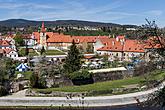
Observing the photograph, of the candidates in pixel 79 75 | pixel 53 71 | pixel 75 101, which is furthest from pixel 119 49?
pixel 75 101

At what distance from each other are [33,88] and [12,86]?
234 cm

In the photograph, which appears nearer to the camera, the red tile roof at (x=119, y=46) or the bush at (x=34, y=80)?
the bush at (x=34, y=80)

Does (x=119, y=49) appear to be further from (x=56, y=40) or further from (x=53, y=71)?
(x=56, y=40)

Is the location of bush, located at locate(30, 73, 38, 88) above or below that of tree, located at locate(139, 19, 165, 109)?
below

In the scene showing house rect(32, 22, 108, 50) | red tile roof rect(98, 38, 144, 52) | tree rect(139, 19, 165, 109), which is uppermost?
tree rect(139, 19, 165, 109)

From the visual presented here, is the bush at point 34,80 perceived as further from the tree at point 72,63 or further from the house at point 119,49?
the house at point 119,49

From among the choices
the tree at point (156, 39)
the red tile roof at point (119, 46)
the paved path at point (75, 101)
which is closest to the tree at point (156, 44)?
the tree at point (156, 39)

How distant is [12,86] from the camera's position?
37.0 m

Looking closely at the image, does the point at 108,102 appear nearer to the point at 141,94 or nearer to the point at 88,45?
the point at 141,94

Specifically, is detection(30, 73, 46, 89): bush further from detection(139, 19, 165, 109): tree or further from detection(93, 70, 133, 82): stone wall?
detection(139, 19, 165, 109): tree

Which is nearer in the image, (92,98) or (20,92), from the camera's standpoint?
(92,98)

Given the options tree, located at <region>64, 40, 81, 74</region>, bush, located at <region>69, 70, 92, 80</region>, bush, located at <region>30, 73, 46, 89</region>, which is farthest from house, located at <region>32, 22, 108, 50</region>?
bush, located at <region>30, 73, 46, 89</region>

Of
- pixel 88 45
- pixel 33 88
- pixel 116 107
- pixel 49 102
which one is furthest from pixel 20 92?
pixel 88 45

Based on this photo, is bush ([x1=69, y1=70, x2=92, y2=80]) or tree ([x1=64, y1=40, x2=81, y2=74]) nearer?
bush ([x1=69, y1=70, x2=92, y2=80])
